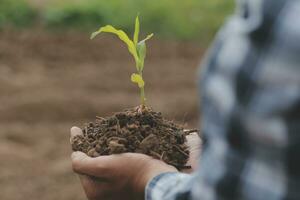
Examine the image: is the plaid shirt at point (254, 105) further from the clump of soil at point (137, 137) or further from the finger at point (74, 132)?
the finger at point (74, 132)

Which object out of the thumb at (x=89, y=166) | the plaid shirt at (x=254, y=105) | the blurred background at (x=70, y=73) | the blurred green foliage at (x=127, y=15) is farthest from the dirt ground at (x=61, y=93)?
the plaid shirt at (x=254, y=105)

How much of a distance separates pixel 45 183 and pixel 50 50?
3397mm

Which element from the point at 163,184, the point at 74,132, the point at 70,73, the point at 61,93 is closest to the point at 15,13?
the point at 70,73

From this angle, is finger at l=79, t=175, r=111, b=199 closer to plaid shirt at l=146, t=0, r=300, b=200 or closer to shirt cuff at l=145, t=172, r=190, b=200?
shirt cuff at l=145, t=172, r=190, b=200

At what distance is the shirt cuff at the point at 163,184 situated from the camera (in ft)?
3.93

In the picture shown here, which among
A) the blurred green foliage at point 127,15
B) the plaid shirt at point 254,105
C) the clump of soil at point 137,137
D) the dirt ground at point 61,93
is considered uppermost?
the blurred green foliage at point 127,15

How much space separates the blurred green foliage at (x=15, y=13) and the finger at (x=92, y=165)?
812cm

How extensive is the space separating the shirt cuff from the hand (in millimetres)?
88

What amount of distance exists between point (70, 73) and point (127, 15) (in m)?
1.67

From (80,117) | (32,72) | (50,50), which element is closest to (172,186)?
(80,117)

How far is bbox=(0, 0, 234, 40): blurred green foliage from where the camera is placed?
9680mm

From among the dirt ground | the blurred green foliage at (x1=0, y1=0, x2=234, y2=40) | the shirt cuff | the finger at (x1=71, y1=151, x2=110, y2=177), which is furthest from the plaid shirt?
the blurred green foliage at (x1=0, y1=0, x2=234, y2=40)

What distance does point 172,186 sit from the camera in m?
1.20

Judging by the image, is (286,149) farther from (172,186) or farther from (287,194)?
(172,186)
